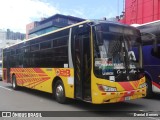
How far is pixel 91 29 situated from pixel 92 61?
1081 mm

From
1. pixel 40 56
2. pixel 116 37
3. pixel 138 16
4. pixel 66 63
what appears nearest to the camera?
pixel 116 37

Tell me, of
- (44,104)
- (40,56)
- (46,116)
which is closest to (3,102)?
(44,104)

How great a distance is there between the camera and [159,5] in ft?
74.0

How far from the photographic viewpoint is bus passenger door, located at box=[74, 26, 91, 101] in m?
9.86

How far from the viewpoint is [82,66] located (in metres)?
10.2

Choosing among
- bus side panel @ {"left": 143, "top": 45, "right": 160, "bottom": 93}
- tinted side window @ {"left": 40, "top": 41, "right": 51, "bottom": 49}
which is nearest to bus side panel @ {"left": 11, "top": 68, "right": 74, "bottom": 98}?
tinted side window @ {"left": 40, "top": 41, "right": 51, "bottom": 49}

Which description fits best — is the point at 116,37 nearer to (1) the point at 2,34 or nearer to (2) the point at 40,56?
(2) the point at 40,56

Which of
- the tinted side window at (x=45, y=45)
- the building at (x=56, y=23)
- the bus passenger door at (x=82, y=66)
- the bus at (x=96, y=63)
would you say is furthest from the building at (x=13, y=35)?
the bus passenger door at (x=82, y=66)

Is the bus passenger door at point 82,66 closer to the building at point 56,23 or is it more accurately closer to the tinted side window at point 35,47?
the tinted side window at point 35,47

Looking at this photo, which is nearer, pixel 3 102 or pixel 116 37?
pixel 116 37

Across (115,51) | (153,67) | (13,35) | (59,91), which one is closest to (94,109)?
(59,91)

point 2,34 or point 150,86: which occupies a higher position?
point 2,34

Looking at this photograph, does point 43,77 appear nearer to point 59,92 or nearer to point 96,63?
point 59,92

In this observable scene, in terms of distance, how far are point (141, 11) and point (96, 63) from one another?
1663 centimetres
